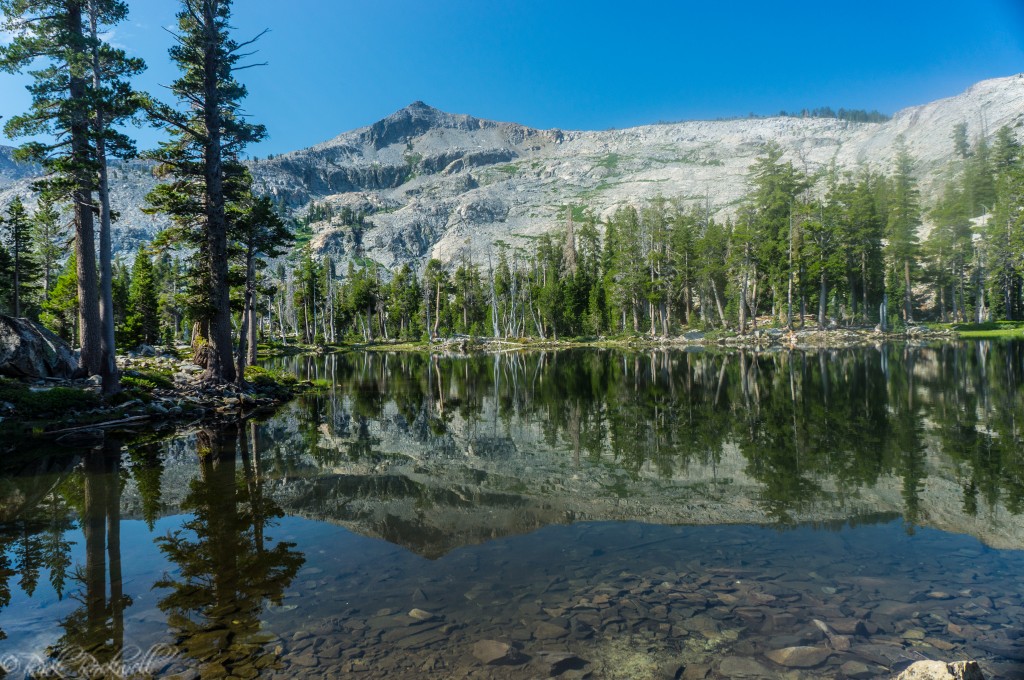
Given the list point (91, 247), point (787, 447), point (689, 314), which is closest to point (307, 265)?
point (689, 314)

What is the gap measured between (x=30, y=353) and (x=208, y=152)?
1151cm

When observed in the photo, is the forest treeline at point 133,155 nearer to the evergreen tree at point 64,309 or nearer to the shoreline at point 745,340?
the evergreen tree at point 64,309

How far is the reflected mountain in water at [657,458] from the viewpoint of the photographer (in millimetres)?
8797

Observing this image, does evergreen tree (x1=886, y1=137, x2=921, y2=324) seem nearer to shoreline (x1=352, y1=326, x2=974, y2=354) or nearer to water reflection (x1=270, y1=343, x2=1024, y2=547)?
shoreline (x1=352, y1=326, x2=974, y2=354)

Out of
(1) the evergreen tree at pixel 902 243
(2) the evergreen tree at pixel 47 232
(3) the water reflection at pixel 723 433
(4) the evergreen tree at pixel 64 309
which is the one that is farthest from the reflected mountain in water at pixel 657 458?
(1) the evergreen tree at pixel 902 243

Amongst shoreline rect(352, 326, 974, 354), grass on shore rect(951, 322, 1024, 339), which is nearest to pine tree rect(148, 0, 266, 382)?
shoreline rect(352, 326, 974, 354)

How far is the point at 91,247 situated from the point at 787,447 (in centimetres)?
2689

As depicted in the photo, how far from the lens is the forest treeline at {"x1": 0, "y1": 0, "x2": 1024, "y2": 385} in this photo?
20.1m

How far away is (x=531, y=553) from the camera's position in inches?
289

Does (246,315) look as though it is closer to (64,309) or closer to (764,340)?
(64,309)

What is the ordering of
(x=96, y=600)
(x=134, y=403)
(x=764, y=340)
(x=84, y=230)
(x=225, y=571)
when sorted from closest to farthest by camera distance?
(x=96, y=600)
(x=225, y=571)
(x=134, y=403)
(x=84, y=230)
(x=764, y=340)

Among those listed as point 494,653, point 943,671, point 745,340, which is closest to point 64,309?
point 494,653

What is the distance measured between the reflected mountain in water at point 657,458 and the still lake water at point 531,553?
95mm

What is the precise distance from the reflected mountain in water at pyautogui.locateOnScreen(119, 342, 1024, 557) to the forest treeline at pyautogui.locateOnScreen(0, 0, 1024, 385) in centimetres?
1067
